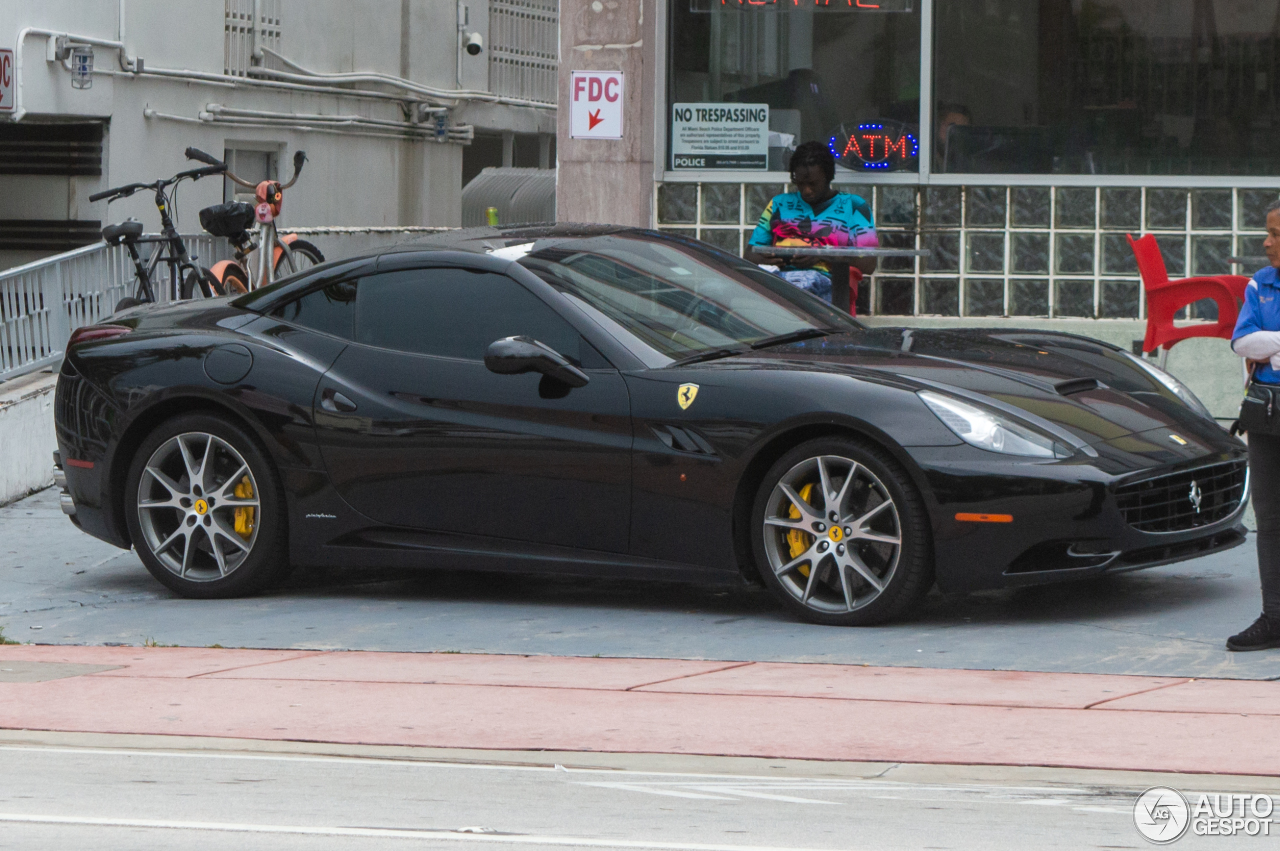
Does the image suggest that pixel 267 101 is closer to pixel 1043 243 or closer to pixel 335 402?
pixel 1043 243

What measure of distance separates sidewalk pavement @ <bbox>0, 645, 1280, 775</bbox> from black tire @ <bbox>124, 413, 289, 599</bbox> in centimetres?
109

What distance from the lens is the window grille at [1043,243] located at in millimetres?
12578

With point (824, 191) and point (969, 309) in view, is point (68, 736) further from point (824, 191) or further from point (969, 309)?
point (969, 309)

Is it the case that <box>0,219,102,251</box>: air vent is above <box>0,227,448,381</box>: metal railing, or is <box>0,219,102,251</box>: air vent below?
above

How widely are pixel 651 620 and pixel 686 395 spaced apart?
35.7 inches

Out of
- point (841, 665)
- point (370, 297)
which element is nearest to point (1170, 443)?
point (841, 665)

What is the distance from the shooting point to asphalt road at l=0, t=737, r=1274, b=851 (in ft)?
15.6

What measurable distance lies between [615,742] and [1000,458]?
194 cm

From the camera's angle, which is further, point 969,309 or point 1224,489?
point 969,309

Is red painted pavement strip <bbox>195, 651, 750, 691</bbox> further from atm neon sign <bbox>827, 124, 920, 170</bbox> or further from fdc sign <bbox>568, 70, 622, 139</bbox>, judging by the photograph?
fdc sign <bbox>568, 70, 622, 139</bbox>

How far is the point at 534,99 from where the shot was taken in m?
26.0

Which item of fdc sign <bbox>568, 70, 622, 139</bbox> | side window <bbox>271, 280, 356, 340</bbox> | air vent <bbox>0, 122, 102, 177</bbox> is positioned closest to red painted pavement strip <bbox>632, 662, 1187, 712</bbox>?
side window <bbox>271, 280, 356, 340</bbox>

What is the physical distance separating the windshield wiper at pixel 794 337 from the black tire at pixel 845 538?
803mm

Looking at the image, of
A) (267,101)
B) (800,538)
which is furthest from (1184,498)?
(267,101)
